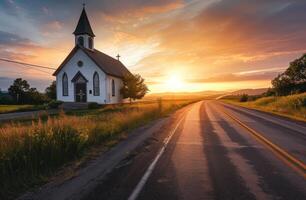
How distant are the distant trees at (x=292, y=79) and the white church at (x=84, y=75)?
48.7 meters

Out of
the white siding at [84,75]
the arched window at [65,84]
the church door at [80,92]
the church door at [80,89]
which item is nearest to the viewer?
the white siding at [84,75]

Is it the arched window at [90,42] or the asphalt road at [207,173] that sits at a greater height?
the arched window at [90,42]

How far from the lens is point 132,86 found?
4159cm

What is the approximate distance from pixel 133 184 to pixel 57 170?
2.36 metres

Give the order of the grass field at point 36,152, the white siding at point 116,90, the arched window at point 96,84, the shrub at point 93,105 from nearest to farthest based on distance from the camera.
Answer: the grass field at point 36,152
the shrub at point 93,105
the arched window at point 96,84
the white siding at point 116,90

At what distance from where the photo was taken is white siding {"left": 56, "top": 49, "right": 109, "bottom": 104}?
36656 mm

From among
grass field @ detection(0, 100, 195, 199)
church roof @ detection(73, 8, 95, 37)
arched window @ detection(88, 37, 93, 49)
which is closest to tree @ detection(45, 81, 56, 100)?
arched window @ detection(88, 37, 93, 49)

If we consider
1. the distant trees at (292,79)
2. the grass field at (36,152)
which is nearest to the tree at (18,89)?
the grass field at (36,152)

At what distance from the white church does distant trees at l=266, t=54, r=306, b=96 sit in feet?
160

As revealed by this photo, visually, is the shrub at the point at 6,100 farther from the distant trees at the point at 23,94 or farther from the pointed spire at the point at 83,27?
the pointed spire at the point at 83,27

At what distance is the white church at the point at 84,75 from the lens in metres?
36.7

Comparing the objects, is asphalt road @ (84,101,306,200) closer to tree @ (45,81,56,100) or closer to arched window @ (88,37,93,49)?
arched window @ (88,37,93,49)

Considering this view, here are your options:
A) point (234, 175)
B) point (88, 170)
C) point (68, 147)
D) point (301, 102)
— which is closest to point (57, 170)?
point (88, 170)

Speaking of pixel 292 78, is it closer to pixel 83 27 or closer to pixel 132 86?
pixel 132 86
